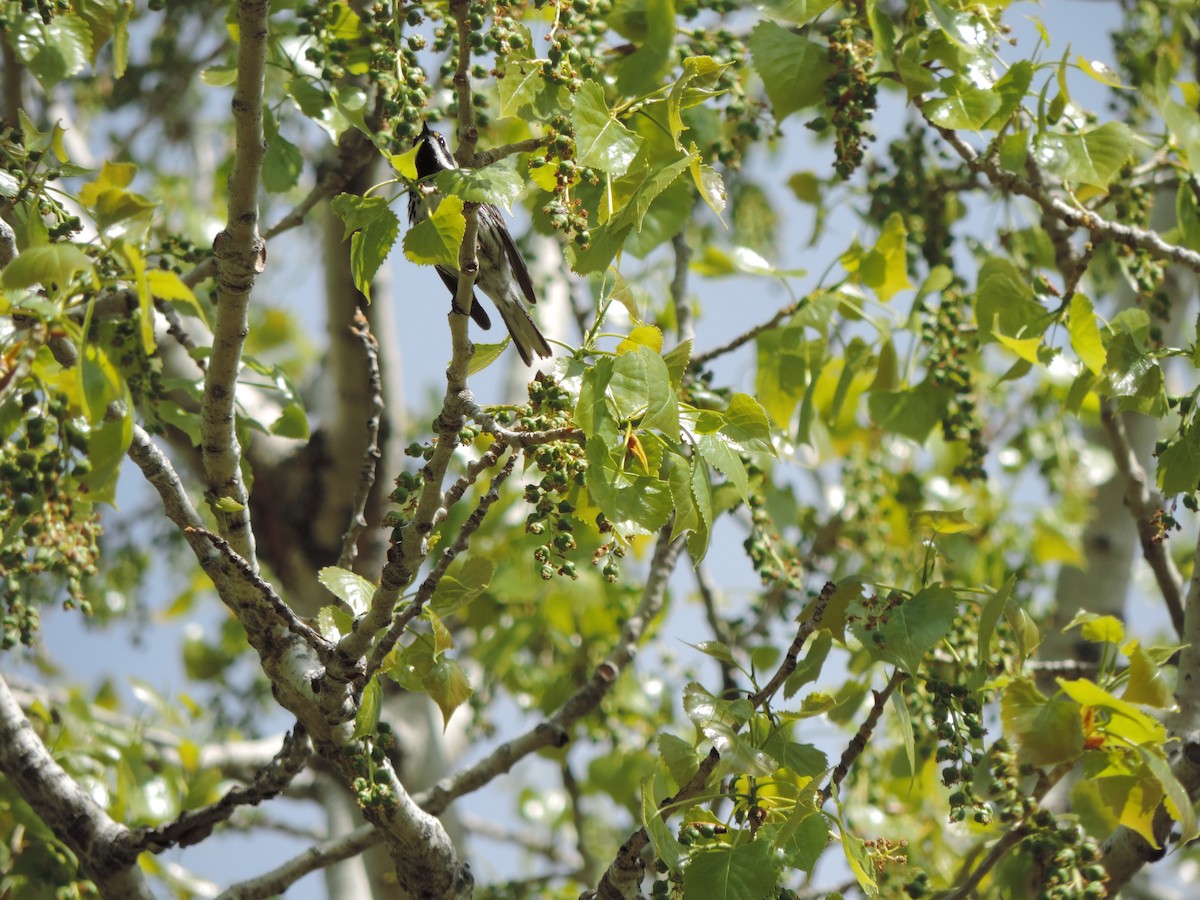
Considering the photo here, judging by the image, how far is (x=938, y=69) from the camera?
2.56 meters

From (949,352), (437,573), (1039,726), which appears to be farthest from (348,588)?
(949,352)

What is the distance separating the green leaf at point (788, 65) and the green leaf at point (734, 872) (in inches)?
59.8

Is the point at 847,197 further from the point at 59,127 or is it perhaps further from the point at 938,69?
the point at 59,127

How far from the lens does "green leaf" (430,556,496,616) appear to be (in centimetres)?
211

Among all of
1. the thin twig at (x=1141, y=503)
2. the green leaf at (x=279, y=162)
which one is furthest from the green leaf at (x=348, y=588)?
the thin twig at (x=1141, y=503)

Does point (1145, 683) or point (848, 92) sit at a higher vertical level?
point (848, 92)

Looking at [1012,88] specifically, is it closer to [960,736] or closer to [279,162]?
[960,736]

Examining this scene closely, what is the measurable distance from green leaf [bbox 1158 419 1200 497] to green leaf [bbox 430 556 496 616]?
123 cm

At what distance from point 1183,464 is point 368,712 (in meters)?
1.52

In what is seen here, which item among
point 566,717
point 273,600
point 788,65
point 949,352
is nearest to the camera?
point 273,600

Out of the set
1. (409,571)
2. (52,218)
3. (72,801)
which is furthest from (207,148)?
(409,571)

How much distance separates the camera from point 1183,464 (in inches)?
82.0

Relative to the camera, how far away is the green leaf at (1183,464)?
6.79 ft

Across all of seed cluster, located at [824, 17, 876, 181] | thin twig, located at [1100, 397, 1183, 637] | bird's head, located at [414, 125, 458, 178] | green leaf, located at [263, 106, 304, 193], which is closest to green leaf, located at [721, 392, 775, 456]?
seed cluster, located at [824, 17, 876, 181]
